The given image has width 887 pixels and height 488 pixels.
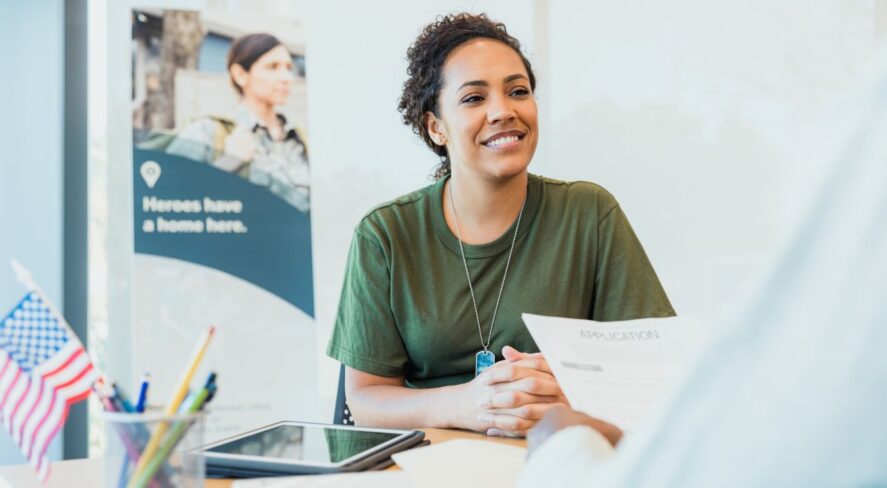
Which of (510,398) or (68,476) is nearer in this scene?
(68,476)

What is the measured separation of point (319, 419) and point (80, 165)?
127 cm

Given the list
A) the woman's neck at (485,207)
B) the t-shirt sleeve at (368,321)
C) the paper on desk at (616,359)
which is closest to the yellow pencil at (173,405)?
the paper on desk at (616,359)

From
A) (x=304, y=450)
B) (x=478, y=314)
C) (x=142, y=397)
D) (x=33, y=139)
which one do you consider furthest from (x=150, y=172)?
(x=142, y=397)

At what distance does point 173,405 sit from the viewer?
0.86m

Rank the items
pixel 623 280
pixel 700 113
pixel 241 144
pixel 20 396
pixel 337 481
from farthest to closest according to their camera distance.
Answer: pixel 700 113, pixel 241 144, pixel 623 280, pixel 337 481, pixel 20 396

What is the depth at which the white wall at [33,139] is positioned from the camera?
115 inches

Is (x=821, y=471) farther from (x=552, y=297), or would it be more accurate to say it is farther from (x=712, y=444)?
(x=552, y=297)

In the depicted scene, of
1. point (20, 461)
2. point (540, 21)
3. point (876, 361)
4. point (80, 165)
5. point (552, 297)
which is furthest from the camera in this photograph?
point (540, 21)

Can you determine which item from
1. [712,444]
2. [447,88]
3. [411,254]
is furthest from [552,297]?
[712,444]

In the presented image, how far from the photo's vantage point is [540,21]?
369 cm

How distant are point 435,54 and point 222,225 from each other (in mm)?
1237

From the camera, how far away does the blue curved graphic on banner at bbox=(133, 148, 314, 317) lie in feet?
9.64

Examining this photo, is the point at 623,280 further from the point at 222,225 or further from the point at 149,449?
the point at 222,225

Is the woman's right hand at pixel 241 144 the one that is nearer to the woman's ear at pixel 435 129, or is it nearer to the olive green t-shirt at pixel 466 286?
the woman's ear at pixel 435 129
